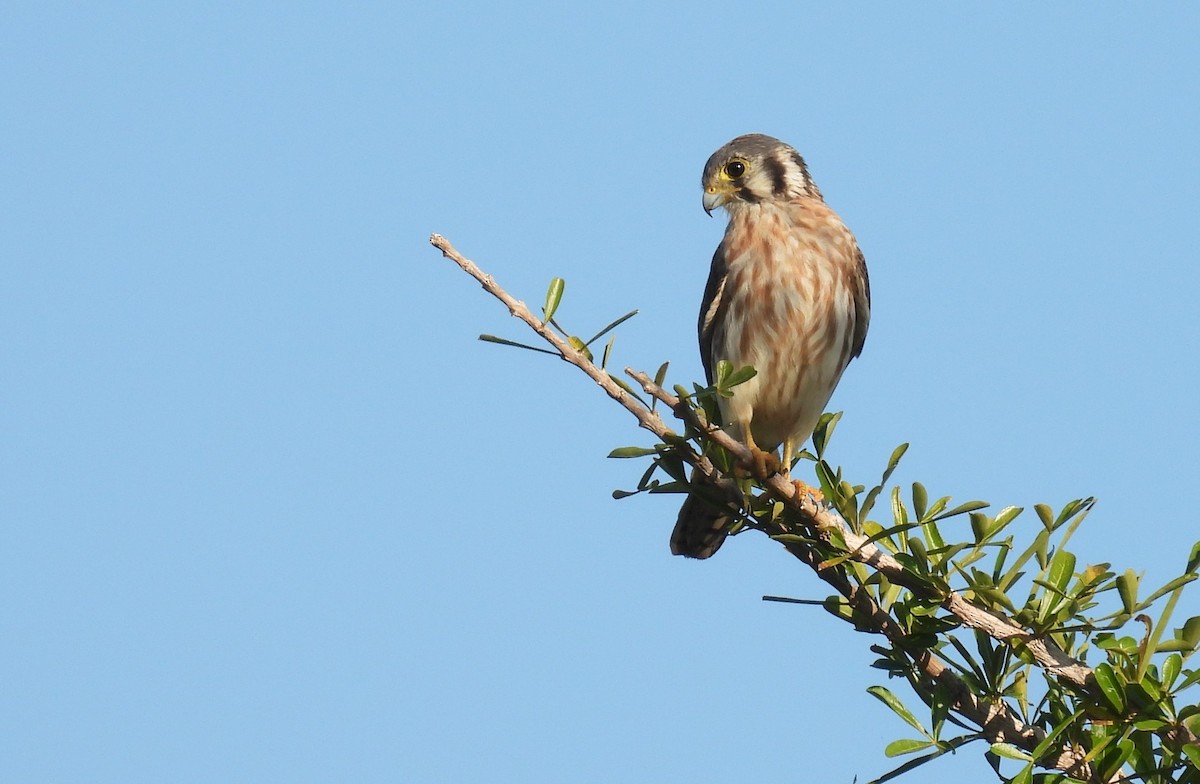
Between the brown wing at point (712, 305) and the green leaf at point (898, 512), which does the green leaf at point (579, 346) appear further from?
the brown wing at point (712, 305)

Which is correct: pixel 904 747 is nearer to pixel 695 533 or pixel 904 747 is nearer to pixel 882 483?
pixel 882 483

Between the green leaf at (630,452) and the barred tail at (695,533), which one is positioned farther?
the barred tail at (695,533)

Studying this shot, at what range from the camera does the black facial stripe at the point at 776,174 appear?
541 cm

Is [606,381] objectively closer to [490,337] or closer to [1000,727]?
[490,337]

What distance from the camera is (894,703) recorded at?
243cm

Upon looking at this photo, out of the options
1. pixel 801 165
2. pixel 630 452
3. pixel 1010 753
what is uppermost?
pixel 801 165

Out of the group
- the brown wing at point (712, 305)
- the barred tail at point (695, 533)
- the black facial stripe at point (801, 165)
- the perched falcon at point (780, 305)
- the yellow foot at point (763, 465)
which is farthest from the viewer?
the black facial stripe at point (801, 165)

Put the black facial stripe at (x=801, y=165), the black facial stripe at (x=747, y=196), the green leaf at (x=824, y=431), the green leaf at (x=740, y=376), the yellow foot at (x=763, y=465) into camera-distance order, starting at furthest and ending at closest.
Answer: the black facial stripe at (x=801, y=165) < the black facial stripe at (x=747, y=196) < the green leaf at (x=824, y=431) < the yellow foot at (x=763, y=465) < the green leaf at (x=740, y=376)

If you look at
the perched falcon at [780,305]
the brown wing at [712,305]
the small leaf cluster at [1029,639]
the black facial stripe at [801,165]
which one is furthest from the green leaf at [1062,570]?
the black facial stripe at [801,165]

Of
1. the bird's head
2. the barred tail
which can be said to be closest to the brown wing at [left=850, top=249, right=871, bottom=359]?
the bird's head

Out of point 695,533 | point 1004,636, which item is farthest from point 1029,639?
point 695,533

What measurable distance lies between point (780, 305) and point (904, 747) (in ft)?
9.39

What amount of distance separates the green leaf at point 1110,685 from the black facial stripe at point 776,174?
11.2ft

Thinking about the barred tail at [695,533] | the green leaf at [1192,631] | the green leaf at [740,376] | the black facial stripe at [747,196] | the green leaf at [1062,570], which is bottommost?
the green leaf at [1192,631]
